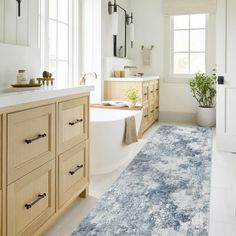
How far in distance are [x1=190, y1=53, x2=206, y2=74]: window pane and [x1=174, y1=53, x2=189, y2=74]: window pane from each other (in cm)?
10

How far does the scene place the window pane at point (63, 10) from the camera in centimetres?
377

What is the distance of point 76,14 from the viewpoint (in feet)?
13.7

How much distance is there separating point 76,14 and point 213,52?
9.97 ft

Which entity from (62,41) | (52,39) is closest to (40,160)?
(52,39)

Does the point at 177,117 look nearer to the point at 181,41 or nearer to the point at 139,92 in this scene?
the point at 181,41

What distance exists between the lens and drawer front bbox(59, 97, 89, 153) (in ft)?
6.55

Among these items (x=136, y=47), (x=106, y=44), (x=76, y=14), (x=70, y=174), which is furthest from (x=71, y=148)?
(x=136, y=47)

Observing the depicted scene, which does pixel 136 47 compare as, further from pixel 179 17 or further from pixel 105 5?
pixel 105 5

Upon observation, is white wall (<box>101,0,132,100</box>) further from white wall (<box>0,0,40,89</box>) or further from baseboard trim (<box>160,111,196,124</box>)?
white wall (<box>0,0,40,89</box>)

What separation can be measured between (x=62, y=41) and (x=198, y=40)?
10.8 ft

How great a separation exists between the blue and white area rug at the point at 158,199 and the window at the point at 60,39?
1343mm

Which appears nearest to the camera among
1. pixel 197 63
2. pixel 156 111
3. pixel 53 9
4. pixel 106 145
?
pixel 106 145

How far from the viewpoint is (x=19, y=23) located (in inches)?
96.5

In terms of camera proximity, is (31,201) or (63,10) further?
(63,10)
